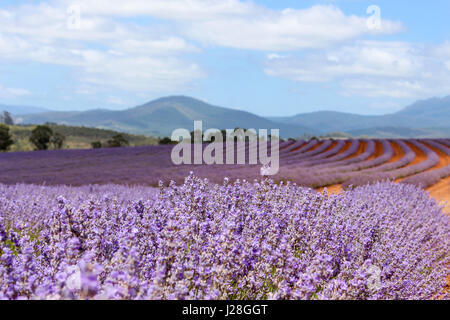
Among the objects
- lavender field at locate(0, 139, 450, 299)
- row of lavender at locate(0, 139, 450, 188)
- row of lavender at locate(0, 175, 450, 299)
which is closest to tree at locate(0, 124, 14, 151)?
row of lavender at locate(0, 139, 450, 188)

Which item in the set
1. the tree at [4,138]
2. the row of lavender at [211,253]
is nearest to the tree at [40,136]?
the tree at [4,138]

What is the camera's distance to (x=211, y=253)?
2188 mm

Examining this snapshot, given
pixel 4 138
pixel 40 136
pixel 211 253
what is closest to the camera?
pixel 211 253

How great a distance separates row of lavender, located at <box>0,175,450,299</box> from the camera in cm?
177

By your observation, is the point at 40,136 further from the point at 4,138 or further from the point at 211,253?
the point at 211,253

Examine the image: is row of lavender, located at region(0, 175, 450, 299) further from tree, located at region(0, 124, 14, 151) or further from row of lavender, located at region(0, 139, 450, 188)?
tree, located at region(0, 124, 14, 151)

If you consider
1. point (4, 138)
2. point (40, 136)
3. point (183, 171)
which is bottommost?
point (183, 171)

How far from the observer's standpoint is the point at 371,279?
2.21m

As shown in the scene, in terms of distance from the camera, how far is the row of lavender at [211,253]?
1.77 meters

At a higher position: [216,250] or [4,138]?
[4,138]

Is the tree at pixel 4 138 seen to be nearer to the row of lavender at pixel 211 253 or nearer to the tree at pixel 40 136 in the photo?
the tree at pixel 40 136

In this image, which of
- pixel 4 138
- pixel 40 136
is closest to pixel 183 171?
pixel 40 136
